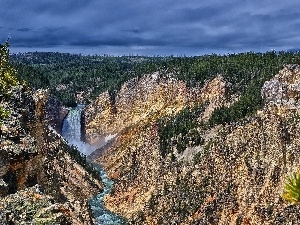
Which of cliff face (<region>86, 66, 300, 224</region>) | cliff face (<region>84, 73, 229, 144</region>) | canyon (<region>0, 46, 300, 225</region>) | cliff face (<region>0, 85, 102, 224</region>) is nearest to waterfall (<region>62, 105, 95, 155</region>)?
cliff face (<region>84, 73, 229, 144</region>)

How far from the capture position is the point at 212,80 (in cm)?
11169

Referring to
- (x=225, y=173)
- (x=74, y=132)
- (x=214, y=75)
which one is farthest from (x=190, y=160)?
(x=74, y=132)

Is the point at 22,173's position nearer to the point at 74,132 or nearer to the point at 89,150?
the point at 89,150

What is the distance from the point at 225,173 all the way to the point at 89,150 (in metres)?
Answer: 63.9

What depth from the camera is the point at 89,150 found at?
12556 centimetres

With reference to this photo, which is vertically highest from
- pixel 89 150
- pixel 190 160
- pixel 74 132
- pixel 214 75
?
pixel 214 75

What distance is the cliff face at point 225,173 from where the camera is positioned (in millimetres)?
59531

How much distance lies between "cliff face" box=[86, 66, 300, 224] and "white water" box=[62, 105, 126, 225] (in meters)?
1.79

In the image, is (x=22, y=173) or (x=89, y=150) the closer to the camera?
(x=22, y=173)

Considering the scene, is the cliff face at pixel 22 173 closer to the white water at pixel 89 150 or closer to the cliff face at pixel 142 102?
the white water at pixel 89 150

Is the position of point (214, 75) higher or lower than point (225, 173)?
higher

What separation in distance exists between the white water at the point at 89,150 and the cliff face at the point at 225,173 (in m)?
1.79

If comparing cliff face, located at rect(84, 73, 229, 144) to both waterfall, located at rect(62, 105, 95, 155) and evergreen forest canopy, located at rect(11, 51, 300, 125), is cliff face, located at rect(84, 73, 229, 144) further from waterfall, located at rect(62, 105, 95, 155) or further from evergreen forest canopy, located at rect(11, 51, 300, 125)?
evergreen forest canopy, located at rect(11, 51, 300, 125)

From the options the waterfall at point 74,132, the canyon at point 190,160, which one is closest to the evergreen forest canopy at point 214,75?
the canyon at point 190,160
